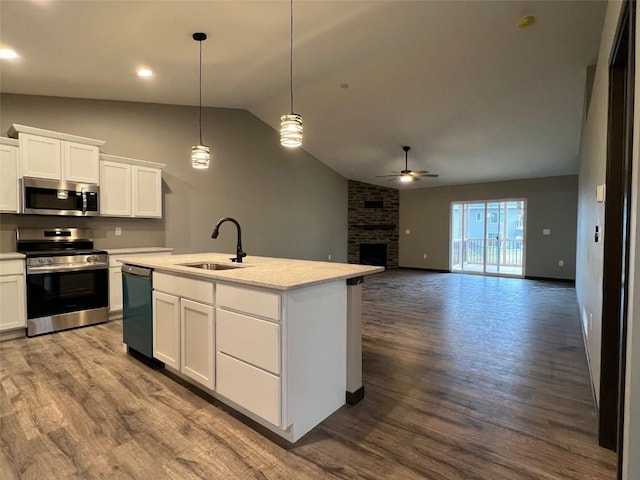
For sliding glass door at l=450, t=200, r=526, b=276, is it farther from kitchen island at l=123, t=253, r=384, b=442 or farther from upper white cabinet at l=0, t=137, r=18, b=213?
upper white cabinet at l=0, t=137, r=18, b=213

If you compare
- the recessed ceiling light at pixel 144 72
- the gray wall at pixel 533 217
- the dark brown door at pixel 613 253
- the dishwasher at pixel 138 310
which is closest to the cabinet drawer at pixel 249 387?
the dishwasher at pixel 138 310

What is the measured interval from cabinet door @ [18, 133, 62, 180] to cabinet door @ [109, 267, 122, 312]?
121cm

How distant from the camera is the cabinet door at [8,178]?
3510 mm

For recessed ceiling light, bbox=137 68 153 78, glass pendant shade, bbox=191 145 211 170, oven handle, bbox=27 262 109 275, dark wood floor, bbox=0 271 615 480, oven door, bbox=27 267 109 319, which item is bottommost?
dark wood floor, bbox=0 271 615 480

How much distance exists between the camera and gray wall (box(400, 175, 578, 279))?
7410 mm

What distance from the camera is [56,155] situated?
12.5 feet

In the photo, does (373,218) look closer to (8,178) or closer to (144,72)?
(144,72)

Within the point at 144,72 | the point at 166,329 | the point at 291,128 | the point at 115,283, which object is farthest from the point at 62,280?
the point at 291,128

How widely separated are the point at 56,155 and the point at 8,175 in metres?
0.48

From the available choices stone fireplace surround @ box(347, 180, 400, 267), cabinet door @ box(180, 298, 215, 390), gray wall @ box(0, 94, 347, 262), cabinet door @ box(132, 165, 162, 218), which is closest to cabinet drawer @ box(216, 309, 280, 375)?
cabinet door @ box(180, 298, 215, 390)

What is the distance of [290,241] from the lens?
23.6 feet

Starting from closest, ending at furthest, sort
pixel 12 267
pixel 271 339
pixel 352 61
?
pixel 271 339, pixel 12 267, pixel 352 61

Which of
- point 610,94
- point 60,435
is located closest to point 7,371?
point 60,435

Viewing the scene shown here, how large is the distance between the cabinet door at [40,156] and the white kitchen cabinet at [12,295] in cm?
98
